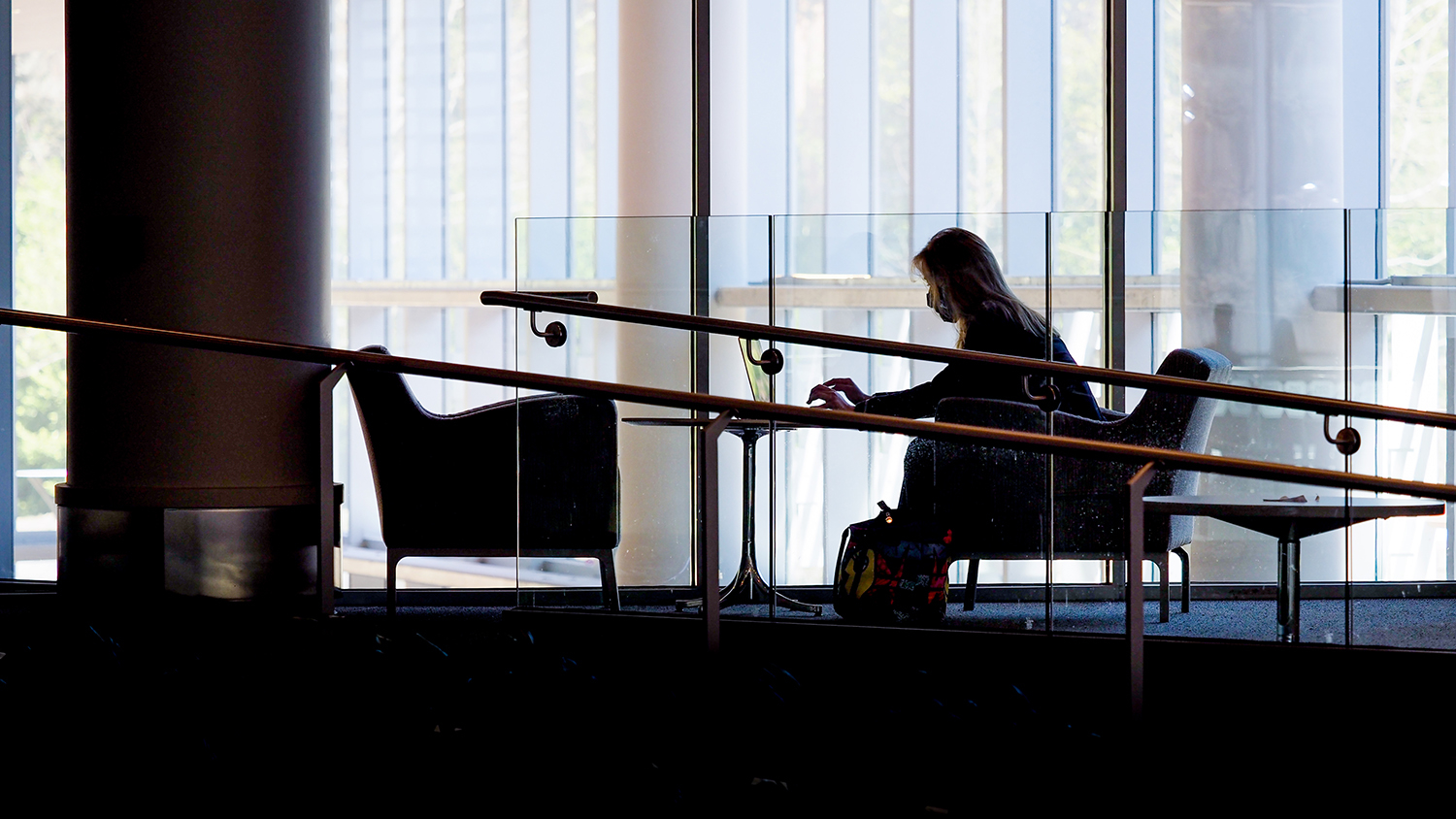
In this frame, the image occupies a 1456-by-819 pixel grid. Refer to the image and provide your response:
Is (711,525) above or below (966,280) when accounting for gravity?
below

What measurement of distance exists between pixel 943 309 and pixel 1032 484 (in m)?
0.68

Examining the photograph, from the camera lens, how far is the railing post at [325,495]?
344 cm

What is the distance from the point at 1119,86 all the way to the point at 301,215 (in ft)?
10.2

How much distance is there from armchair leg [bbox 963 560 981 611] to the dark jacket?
0.47 metres

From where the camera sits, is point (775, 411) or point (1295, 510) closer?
point (775, 411)

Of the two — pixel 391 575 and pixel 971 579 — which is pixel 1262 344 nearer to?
pixel 971 579

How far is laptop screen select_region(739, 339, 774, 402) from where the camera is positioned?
4566 millimetres

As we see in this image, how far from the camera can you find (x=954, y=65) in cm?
581

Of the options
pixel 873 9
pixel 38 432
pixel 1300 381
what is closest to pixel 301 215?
pixel 38 432

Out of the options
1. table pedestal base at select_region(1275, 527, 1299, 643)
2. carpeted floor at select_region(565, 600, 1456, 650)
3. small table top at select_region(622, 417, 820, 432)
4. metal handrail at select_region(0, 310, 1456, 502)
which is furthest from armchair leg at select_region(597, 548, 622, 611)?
table pedestal base at select_region(1275, 527, 1299, 643)

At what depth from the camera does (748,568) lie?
4426 millimetres

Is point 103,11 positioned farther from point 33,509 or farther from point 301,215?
point 33,509

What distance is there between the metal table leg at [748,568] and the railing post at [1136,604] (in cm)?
137

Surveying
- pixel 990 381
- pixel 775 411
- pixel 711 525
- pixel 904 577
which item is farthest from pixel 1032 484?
pixel 775 411
